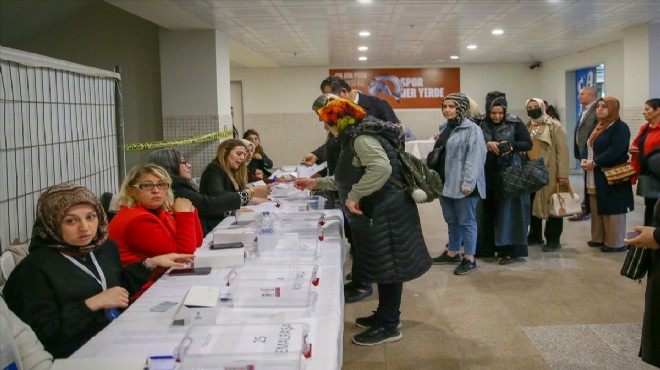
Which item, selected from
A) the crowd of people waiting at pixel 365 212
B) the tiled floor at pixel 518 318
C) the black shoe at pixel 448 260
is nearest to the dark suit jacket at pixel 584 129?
the crowd of people waiting at pixel 365 212

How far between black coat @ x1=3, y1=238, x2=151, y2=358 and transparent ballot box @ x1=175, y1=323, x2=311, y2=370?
0.51m

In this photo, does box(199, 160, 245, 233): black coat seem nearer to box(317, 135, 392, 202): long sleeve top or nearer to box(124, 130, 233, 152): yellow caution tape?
box(317, 135, 392, 202): long sleeve top

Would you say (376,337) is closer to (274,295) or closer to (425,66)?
(274,295)

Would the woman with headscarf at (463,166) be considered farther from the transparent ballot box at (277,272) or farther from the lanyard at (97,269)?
the lanyard at (97,269)

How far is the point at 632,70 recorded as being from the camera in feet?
28.2

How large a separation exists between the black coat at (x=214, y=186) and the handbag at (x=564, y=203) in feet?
9.73

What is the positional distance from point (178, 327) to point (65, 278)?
0.51m

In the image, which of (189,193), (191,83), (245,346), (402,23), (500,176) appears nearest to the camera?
(245,346)

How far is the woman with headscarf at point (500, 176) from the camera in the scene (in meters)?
4.97

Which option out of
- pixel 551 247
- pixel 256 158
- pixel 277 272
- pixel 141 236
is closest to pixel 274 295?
pixel 277 272

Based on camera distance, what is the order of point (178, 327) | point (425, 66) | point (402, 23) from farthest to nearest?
1. point (425, 66)
2. point (402, 23)
3. point (178, 327)

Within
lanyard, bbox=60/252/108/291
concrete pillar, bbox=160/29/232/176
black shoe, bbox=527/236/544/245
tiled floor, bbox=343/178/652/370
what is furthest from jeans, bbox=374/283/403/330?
concrete pillar, bbox=160/29/232/176

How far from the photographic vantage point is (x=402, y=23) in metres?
7.97

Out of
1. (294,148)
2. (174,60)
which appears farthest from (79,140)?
(294,148)
